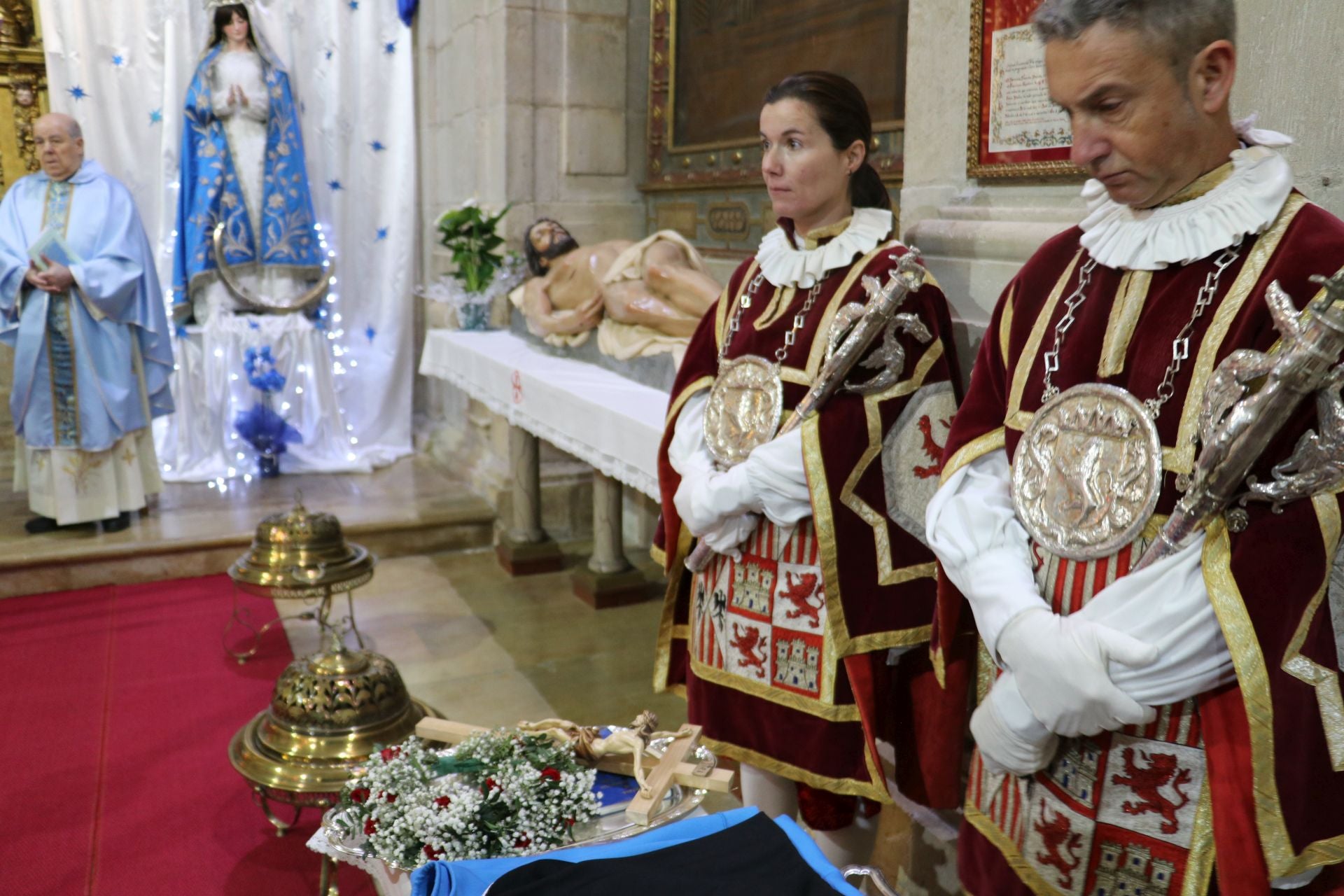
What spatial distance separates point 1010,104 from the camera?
257 centimetres

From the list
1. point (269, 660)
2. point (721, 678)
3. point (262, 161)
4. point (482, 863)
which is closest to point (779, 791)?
point (721, 678)

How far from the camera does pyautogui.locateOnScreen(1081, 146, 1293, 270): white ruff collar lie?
4.87 feet

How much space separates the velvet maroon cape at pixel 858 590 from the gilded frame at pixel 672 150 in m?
3.25

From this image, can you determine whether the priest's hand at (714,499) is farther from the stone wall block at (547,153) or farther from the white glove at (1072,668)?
the stone wall block at (547,153)

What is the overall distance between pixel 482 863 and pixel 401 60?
736cm

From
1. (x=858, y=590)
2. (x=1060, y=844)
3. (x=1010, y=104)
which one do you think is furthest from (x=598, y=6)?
(x=1060, y=844)

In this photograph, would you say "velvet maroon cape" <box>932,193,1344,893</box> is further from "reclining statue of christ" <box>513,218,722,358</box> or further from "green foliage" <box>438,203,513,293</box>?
"green foliage" <box>438,203,513,293</box>

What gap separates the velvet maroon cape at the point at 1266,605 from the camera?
141 centimetres

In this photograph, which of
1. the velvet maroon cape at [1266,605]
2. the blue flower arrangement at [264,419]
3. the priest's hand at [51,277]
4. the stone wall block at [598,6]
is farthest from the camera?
the blue flower arrangement at [264,419]

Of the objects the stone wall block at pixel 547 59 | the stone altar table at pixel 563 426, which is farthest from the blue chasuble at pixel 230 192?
the stone wall block at pixel 547 59

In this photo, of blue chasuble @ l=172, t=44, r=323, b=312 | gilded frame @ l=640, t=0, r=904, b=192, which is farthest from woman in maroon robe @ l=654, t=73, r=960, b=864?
blue chasuble @ l=172, t=44, r=323, b=312

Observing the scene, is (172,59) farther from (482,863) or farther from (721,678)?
(482,863)

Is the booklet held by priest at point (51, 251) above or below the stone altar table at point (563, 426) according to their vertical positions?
above

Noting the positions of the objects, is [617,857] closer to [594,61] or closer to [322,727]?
[322,727]
